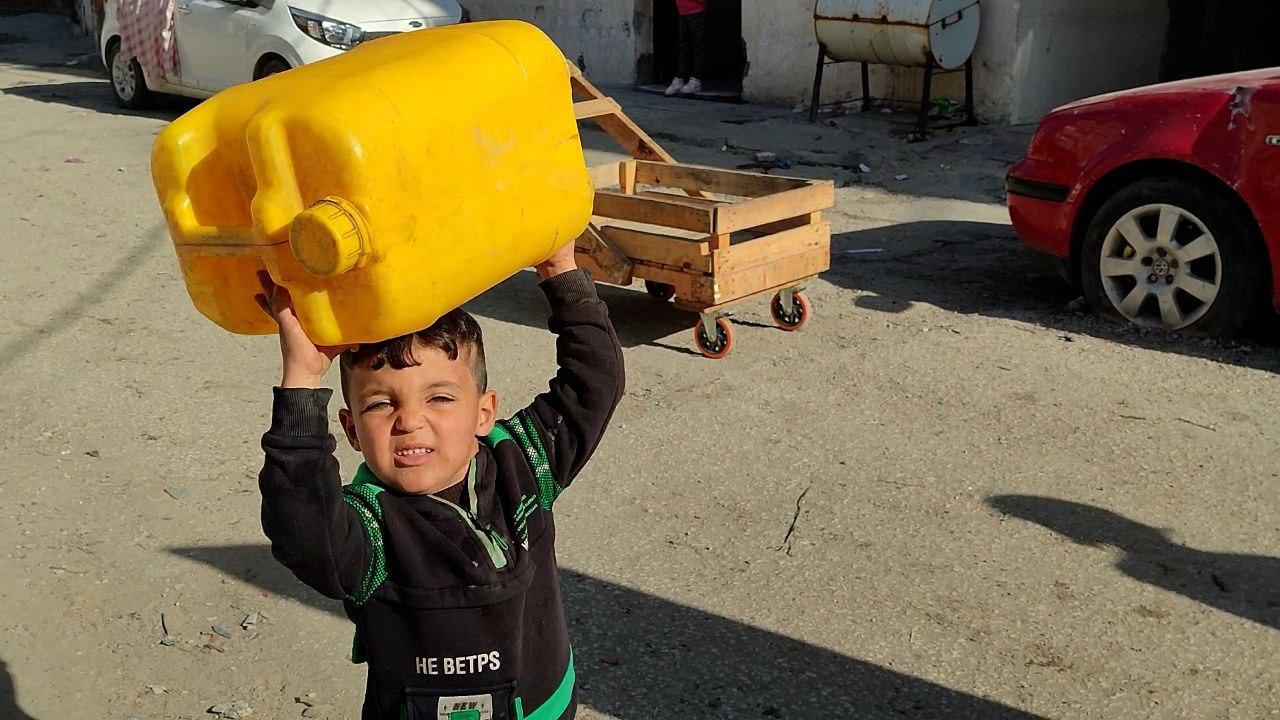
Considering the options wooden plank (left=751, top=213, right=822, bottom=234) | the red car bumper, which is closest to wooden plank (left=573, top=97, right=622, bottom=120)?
wooden plank (left=751, top=213, right=822, bottom=234)

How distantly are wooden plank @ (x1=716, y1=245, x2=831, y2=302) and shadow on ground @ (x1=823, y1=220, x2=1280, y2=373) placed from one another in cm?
56

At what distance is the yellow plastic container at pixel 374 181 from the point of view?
6.99 feet

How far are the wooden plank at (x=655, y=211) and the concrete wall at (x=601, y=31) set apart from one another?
9023mm

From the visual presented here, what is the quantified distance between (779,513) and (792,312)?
233 cm

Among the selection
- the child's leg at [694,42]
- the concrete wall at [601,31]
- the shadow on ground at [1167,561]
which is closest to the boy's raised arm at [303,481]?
the shadow on ground at [1167,561]

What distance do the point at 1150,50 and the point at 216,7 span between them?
9.22 m

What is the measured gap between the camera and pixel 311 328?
221cm

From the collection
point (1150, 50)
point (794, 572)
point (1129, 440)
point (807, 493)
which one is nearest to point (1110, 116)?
point (1129, 440)

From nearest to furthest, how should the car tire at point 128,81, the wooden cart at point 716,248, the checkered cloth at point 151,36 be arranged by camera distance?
the wooden cart at point 716,248 < the checkered cloth at point 151,36 < the car tire at point 128,81

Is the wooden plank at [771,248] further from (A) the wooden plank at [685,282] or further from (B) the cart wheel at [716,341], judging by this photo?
(B) the cart wheel at [716,341]

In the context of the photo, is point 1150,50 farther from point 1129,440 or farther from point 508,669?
point 508,669

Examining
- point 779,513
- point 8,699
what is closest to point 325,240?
point 8,699

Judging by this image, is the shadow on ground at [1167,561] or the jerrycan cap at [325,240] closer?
the jerrycan cap at [325,240]

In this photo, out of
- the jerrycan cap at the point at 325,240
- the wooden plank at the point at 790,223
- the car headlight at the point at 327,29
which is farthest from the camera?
the car headlight at the point at 327,29
